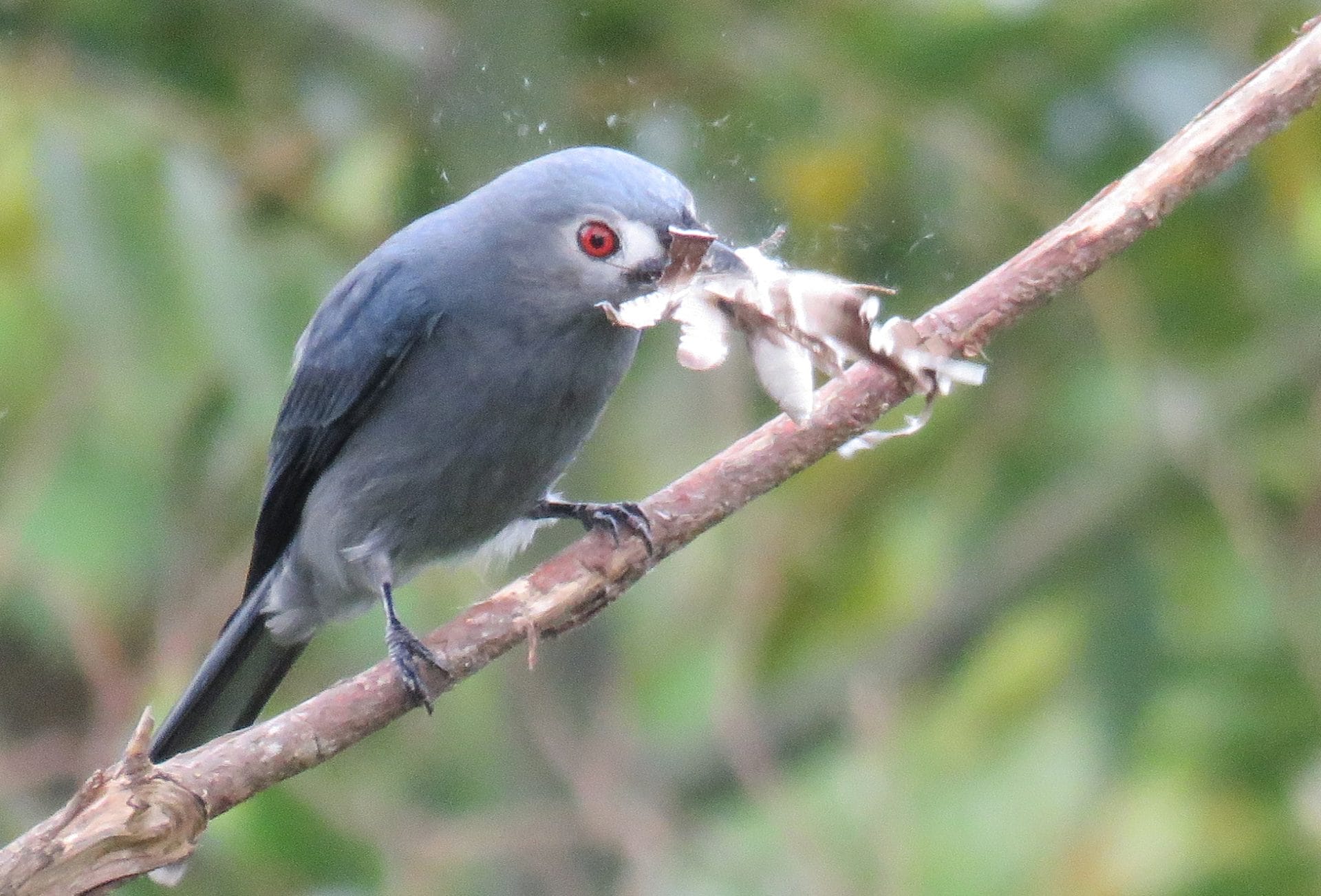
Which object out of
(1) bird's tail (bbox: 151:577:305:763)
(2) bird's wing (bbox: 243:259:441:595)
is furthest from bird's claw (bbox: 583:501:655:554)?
(1) bird's tail (bbox: 151:577:305:763)

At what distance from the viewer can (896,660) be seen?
4.79m

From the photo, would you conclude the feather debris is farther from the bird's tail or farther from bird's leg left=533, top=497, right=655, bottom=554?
the bird's tail

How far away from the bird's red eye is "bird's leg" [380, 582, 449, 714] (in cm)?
75

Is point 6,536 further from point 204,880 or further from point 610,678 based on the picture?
point 610,678

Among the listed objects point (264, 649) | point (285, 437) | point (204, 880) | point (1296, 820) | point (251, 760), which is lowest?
point (1296, 820)

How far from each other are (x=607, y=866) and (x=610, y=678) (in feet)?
1.69

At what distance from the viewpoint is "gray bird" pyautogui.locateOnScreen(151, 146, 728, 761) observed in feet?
10.6

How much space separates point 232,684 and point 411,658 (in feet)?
2.56

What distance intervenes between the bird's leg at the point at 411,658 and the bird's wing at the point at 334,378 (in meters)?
0.52

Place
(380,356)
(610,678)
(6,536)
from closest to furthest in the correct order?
1. (380,356)
2. (6,536)
3. (610,678)

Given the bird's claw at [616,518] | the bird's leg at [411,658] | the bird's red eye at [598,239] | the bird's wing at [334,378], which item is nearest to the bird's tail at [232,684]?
the bird's wing at [334,378]

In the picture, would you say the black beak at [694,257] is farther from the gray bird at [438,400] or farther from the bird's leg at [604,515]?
the bird's leg at [604,515]

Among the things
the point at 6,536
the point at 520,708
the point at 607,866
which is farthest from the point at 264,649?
the point at 607,866

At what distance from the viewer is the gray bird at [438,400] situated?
323 cm
